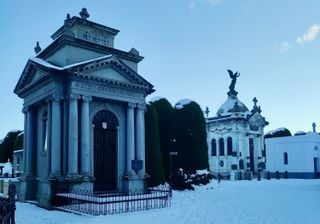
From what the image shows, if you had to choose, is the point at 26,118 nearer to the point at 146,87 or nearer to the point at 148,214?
the point at 146,87

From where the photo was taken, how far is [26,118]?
21438 millimetres

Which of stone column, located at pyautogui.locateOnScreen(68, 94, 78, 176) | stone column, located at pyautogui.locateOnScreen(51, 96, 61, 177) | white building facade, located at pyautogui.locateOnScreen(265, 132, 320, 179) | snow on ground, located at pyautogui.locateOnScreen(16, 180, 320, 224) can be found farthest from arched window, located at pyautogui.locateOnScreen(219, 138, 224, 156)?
stone column, located at pyautogui.locateOnScreen(51, 96, 61, 177)

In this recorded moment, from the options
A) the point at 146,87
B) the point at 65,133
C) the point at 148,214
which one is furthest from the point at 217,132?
the point at 148,214

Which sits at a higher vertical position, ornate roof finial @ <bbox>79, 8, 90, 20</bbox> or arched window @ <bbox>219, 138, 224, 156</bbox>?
ornate roof finial @ <bbox>79, 8, 90, 20</bbox>

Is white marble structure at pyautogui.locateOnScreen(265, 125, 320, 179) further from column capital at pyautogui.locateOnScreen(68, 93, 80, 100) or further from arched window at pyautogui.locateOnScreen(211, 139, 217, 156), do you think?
column capital at pyautogui.locateOnScreen(68, 93, 80, 100)

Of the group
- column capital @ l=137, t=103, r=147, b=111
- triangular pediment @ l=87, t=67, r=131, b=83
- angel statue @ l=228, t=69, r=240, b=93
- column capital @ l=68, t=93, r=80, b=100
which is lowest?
column capital @ l=137, t=103, r=147, b=111

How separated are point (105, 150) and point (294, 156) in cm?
3272

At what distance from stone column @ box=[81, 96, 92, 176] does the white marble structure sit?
32.3 m

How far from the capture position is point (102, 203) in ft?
43.4

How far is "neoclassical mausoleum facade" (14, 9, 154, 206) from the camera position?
699 inches

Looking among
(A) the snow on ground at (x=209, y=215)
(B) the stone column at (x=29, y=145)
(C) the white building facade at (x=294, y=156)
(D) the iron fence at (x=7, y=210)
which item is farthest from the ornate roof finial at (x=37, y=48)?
(C) the white building facade at (x=294, y=156)

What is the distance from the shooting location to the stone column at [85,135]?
17.8m

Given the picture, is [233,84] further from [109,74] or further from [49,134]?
[49,134]

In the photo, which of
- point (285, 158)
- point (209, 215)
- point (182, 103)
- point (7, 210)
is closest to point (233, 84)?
point (285, 158)
